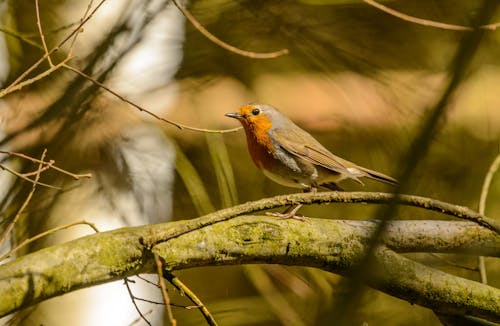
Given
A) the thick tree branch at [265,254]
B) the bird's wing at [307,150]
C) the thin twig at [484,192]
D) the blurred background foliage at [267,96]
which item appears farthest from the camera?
the blurred background foliage at [267,96]

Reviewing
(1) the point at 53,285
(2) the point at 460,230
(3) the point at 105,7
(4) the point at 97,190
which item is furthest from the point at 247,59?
(1) the point at 53,285

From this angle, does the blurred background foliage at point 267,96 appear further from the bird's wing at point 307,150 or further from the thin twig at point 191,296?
the thin twig at point 191,296

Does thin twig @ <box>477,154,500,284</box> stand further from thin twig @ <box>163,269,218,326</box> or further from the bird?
thin twig @ <box>163,269,218,326</box>

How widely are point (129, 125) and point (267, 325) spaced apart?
3.18 feet

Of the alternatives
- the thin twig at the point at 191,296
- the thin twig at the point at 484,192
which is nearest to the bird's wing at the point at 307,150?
the thin twig at the point at 484,192

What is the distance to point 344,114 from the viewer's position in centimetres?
279

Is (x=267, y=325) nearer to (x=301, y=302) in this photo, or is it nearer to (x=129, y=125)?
(x=301, y=302)

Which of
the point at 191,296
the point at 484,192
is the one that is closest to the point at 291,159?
the point at 484,192

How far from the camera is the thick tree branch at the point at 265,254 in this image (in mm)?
1177

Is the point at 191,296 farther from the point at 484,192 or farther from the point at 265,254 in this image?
the point at 484,192

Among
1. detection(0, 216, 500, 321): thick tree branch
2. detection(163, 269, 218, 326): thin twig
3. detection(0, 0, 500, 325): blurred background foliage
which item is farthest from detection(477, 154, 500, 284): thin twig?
detection(163, 269, 218, 326): thin twig

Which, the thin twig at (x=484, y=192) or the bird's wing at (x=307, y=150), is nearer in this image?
the thin twig at (x=484, y=192)

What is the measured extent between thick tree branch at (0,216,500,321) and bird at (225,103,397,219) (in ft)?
2.53

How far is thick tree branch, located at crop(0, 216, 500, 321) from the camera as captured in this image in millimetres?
1177
